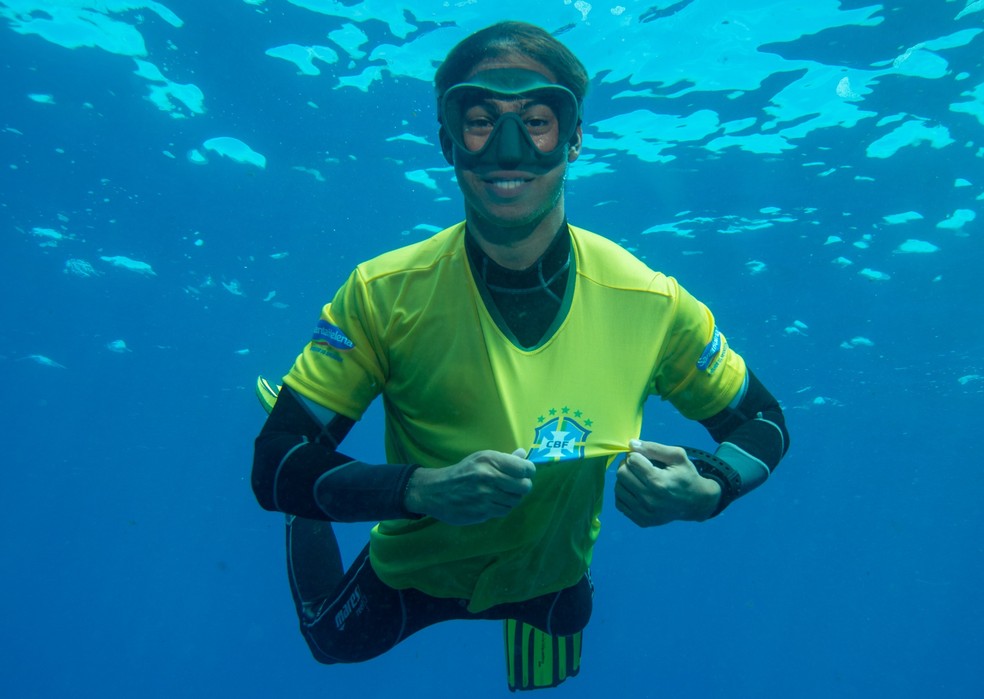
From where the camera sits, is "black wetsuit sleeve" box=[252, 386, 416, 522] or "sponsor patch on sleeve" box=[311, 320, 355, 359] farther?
"sponsor patch on sleeve" box=[311, 320, 355, 359]

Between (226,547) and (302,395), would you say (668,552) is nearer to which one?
(226,547)

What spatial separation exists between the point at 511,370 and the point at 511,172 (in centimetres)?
95

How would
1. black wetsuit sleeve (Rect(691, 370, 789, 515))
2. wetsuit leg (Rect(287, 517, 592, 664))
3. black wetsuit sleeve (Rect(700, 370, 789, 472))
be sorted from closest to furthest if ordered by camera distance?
1. black wetsuit sleeve (Rect(691, 370, 789, 515))
2. black wetsuit sleeve (Rect(700, 370, 789, 472))
3. wetsuit leg (Rect(287, 517, 592, 664))

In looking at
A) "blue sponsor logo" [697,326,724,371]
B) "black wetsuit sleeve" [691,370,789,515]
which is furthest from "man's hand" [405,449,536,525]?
"blue sponsor logo" [697,326,724,371]

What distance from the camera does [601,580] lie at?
2817 inches

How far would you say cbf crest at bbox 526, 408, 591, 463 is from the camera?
3.19 metres

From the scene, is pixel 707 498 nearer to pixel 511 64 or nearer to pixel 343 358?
pixel 343 358

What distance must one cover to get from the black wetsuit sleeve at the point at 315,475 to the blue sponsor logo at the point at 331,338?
0.29m

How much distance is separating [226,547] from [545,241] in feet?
232

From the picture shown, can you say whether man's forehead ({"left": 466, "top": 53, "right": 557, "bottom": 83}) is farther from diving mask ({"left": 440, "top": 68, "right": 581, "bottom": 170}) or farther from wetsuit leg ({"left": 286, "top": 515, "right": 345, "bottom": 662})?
wetsuit leg ({"left": 286, "top": 515, "right": 345, "bottom": 662})

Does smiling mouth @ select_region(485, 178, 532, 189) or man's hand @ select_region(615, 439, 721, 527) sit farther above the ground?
smiling mouth @ select_region(485, 178, 532, 189)

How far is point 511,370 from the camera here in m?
3.31

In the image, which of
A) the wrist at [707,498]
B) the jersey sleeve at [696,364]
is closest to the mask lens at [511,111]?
the jersey sleeve at [696,364]

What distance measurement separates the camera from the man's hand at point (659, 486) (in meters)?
2.78
